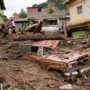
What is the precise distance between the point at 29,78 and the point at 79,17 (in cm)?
1326

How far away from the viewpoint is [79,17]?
655 inches

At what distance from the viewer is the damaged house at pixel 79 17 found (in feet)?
50.6

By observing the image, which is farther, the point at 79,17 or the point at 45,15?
the point at 45,15

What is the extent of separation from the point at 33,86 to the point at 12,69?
193 cm

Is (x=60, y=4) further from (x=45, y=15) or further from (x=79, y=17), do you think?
(x=79, y=17)

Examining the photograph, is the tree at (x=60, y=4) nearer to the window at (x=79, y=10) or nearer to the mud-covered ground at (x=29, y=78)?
the window at (x=79, y=10)

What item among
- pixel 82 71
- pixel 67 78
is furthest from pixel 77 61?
pixel 67 78

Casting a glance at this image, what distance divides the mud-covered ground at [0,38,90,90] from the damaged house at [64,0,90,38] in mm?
10626

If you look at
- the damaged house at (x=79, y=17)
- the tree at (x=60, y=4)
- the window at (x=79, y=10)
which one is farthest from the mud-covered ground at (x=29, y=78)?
the tree at (x=60, y=4)

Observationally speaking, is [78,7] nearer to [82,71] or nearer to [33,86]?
[82,71]

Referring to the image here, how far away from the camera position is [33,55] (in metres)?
6.95

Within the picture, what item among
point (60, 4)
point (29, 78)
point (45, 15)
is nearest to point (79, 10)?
point (45, 15)

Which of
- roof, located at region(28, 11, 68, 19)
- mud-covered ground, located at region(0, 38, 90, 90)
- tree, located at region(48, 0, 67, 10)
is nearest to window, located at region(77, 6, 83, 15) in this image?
roof, located at region(28, 11, 68, 19)

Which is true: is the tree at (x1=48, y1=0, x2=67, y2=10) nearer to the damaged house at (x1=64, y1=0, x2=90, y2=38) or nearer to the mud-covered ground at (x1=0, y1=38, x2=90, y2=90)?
the damaged house at (x1=64, y1=0, x2=90, y2=38)
